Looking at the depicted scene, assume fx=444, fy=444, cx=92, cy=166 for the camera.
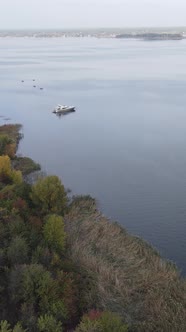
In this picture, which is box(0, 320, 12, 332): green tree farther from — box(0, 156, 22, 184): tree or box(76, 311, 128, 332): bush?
box(0, 156, 22, 184): tree

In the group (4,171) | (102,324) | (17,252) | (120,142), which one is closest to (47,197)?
(4,171)

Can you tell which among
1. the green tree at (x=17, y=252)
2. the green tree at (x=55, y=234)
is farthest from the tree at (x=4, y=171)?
the green tree at (x=17, y=252)

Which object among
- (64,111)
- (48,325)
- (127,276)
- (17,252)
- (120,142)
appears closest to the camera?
(48,325)

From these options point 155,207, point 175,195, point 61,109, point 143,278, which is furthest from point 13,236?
point 61,109

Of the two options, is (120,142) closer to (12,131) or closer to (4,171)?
(12,131)

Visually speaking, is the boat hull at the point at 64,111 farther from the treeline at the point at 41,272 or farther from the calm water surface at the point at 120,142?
the treeline at the point at 41,272
